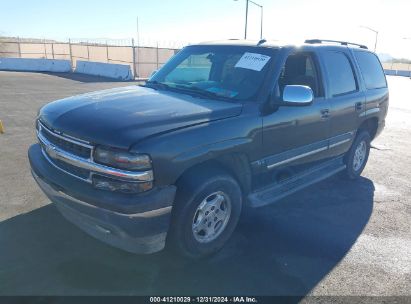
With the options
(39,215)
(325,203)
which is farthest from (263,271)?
(39,215)

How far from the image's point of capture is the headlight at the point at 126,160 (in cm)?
277

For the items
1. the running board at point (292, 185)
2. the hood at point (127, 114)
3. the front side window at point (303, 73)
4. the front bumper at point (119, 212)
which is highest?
the front side window at point (303, 73)

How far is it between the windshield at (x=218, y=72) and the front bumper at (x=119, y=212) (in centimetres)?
147

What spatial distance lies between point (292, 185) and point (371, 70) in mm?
2916

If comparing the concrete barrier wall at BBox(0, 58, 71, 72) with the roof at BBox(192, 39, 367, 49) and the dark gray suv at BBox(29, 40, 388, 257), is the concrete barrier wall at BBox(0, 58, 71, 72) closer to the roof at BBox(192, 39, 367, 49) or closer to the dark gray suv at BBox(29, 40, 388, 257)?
the dark gray suv at BBox(29, 40, 388, 257)

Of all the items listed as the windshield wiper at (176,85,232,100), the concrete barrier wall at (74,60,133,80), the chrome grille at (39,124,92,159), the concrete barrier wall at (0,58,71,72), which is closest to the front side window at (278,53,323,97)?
the windshield wiper at (176,85,232,100)

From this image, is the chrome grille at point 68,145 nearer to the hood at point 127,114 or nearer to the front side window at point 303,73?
the hood at point 127,114

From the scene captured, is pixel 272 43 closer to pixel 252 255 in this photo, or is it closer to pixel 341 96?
pixel 341 96

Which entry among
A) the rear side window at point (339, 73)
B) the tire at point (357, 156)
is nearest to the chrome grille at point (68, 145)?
the rear side window at point (339, 73)

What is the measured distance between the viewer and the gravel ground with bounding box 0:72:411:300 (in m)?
3.16

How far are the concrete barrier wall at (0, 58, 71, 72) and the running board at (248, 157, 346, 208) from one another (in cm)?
2583

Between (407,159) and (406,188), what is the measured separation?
1.85 metres

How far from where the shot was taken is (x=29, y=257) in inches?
134

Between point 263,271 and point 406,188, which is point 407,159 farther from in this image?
point 263,271
